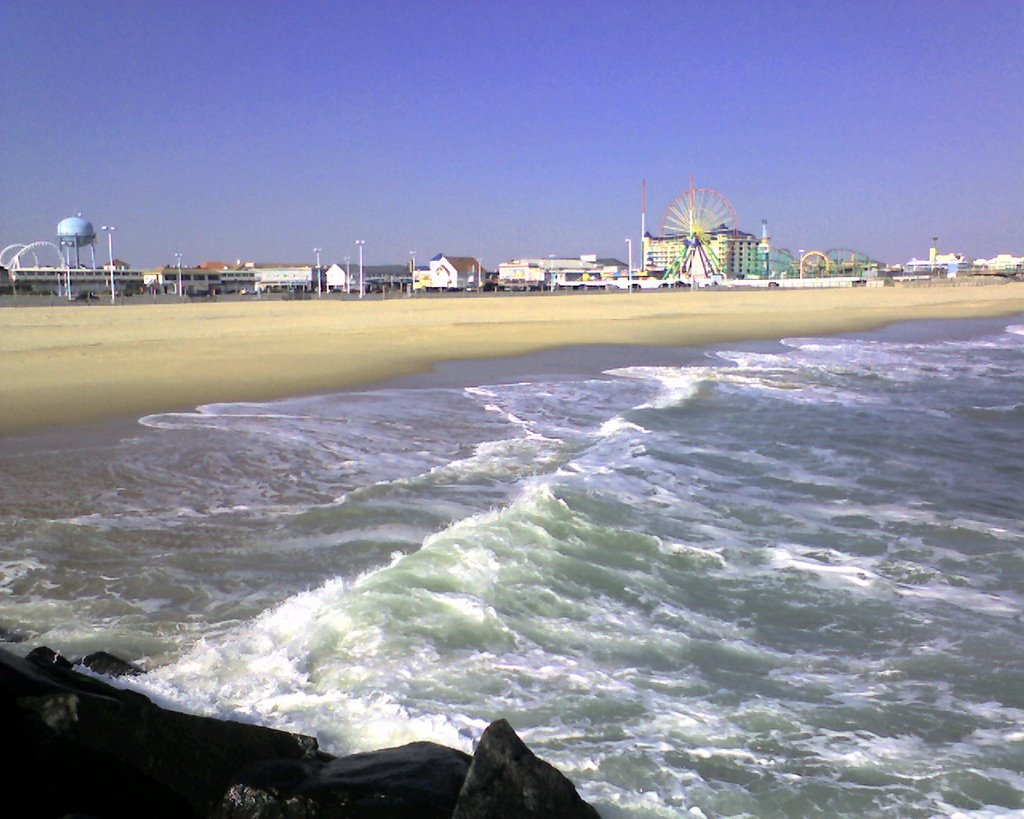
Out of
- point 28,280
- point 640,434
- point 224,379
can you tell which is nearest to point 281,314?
point 224,379

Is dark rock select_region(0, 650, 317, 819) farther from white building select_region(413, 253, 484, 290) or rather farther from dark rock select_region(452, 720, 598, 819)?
white building select_region(413, 253, 484, 290)

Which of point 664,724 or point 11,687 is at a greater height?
point 11,687

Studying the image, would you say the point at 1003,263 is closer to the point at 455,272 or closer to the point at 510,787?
the point at 455,272

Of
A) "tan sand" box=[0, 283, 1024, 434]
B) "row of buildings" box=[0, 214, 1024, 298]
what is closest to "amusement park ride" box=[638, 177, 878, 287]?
"row of buildings" box=[0, 214, 1024, 298]

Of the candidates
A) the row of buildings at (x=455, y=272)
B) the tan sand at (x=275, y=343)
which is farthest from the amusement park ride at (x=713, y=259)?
the tan sand at (x=275, y=343)

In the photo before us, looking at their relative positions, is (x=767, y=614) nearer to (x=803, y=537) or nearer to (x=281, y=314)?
(x=803, y=537)

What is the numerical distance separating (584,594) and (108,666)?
2414 mm

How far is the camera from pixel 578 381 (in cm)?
1496

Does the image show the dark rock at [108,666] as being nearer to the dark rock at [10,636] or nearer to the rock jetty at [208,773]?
the dark rock at [10,636]

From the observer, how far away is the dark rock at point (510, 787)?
2.30 m

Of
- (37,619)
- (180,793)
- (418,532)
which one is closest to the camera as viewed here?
(180,793)

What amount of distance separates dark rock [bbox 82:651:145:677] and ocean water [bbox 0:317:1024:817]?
14 centimetres

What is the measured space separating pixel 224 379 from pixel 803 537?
34.0 feet

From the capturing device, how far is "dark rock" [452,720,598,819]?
2.30 metres
